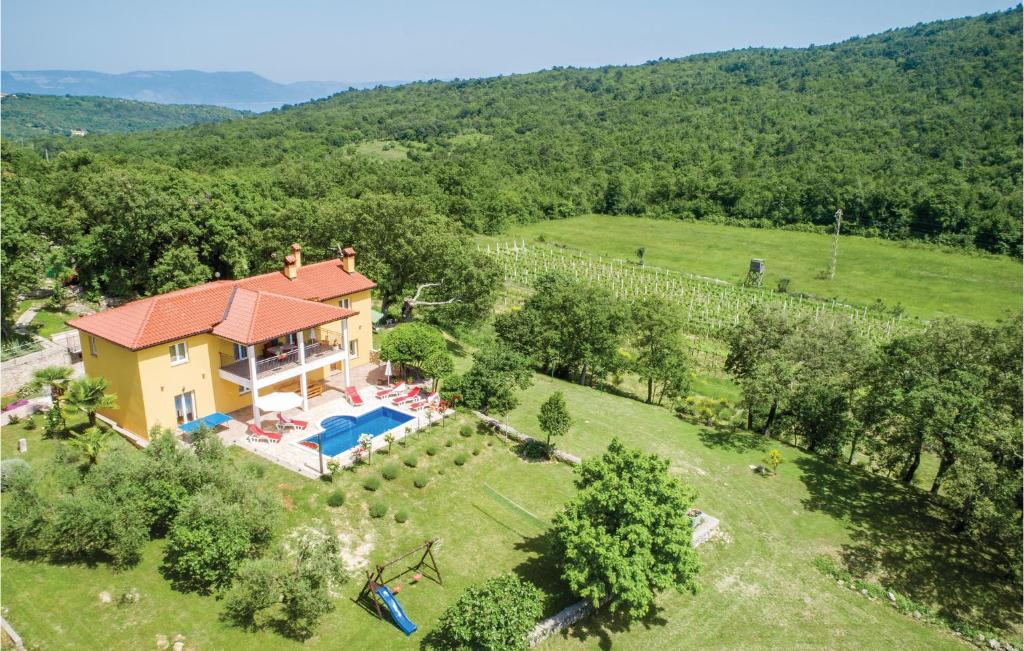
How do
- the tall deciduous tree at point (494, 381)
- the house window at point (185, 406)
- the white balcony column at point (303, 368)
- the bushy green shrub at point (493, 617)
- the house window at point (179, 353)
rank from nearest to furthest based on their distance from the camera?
1. the bushy green shrub at point (493, 617)
2. the house window at point (179, 353)
3. the house window at point (185, 406)
4. the white balcony column at point (303, 368)
5. the tall deciduous tree at point (494, 381)

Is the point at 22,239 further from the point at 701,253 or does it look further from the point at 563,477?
the point at 701,253

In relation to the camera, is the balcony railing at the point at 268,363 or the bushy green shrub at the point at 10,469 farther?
the balcony railing at the point at 268,363

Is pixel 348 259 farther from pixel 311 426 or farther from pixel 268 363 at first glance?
pixel 311 426

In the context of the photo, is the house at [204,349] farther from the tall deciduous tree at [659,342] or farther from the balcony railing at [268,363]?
the tall deciduous tree at [659,342]

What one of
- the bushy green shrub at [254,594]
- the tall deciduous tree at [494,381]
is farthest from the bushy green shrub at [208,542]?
the tall deciduous tree at [494,381]

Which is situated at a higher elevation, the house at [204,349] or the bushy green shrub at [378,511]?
the house at [204,349]

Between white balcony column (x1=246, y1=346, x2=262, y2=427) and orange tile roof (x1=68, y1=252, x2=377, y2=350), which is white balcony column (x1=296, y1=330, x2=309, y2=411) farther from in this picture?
white balcony column (x1=246, y1=346, x2=262, y2=427)

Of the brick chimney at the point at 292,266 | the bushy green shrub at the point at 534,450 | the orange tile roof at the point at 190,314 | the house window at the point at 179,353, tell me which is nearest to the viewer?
the orange tile roof at the point at 190,314
